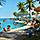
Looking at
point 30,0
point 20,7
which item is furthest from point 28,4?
point 20,7

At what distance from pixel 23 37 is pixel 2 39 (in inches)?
50.2

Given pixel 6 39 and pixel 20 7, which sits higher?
pixel 20 7

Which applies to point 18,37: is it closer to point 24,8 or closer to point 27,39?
point 27,39

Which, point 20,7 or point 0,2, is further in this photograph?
point 20,7

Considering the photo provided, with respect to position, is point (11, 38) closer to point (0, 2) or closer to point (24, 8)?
point (0, 2)

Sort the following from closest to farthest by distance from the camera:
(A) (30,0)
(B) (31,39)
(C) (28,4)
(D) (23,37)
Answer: (B) (31,39)
(D) (23,37)
(A) (30,0)
(C) (28,4)

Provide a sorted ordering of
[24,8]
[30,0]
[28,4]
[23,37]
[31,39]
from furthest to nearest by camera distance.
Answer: [24,8] → [28,4] → [30,0] → [23,37] → [31,39]

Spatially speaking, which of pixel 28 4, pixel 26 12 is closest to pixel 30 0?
pixel 28 4

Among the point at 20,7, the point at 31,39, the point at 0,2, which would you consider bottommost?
the point at 31,39

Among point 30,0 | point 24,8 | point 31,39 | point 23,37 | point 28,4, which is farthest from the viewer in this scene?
point 24,8

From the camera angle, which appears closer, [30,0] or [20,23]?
[30,0]

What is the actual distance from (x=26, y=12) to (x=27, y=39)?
723 inches

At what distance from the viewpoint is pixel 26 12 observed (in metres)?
26.1

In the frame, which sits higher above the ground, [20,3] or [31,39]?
[20,3]
